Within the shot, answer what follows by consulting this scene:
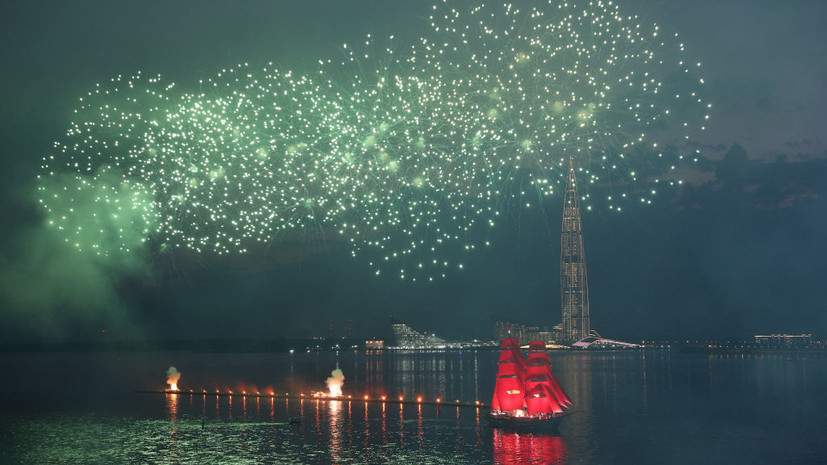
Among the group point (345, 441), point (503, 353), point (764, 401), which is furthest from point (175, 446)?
point (764, 401)

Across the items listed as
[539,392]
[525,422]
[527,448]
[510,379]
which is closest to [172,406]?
[510,379]

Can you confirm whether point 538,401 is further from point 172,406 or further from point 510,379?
point 172,406

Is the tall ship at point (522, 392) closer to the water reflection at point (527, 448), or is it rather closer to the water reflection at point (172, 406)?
the water reflection at point (527, 448)

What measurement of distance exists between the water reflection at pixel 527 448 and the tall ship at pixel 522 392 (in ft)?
3.23

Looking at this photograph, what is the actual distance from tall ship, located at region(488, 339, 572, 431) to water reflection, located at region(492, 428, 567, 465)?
3.23ft

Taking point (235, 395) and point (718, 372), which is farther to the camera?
point (718, 372)

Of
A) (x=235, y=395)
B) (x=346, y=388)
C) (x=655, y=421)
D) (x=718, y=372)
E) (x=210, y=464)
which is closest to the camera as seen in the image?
(x=210, y=464)

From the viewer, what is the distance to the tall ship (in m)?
61.5

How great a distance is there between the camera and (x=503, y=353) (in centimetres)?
6244

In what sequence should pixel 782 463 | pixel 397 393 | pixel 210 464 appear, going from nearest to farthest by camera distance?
pixel 210 464 → pixel 782 463 → pixel 397 393

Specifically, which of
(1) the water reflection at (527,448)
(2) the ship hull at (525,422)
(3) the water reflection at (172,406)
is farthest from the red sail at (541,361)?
(3) the water reflection at (172,406)

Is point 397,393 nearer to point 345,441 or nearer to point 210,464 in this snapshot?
point 345,441

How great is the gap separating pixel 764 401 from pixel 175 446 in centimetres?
7613

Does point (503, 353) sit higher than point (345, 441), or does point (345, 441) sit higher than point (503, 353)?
point (503, 353)
